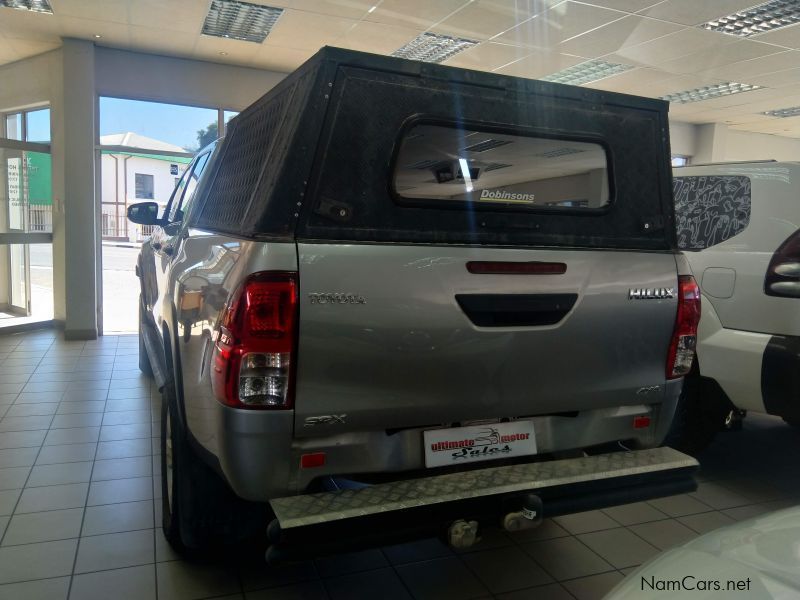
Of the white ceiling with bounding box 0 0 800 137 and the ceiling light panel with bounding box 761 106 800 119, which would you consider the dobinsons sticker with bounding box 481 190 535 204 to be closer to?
the white ceiling with bounding box 0 0 800 137

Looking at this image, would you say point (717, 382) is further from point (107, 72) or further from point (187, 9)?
point (107, 72)

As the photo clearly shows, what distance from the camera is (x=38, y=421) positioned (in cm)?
434

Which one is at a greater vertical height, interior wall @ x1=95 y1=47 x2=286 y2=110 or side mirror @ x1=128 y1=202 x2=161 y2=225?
interior wall @ x1=95 y1=47 x2=286 y2=110

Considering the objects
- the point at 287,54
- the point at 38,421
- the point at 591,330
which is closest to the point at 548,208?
the point at 591,330

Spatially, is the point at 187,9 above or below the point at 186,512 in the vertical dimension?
above

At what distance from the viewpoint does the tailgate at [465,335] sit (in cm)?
181

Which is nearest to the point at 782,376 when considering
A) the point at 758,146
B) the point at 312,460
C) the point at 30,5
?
the point at 312,460

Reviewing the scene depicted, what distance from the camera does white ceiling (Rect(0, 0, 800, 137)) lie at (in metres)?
5.87

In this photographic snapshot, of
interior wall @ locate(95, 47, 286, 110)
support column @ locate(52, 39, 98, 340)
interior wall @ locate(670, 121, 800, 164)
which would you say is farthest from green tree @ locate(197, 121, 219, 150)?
interior wall @ locate(670, 121, 800, 164)

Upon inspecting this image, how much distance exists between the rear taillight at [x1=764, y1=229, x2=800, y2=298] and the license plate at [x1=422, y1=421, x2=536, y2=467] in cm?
185

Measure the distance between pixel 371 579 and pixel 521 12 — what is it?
5.32 m

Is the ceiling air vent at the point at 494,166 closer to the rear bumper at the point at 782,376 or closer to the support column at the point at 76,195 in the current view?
the rear bumper at the point at 782,376

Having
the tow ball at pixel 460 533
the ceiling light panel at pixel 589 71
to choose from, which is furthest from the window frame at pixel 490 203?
the ceiling light panel at pixel 589 71

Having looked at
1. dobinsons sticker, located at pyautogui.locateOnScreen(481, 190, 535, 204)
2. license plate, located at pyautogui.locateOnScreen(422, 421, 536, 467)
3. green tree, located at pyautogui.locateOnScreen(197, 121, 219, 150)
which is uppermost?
green tree, located at pyautogui.locateOnScreen(197, 121, 219, 150)
